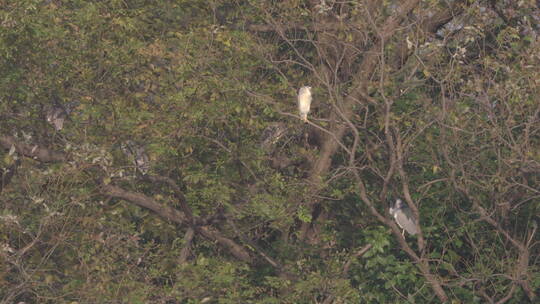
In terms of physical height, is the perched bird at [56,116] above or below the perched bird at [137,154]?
above

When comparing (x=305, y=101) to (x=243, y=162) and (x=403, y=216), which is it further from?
(x=243, y=162)

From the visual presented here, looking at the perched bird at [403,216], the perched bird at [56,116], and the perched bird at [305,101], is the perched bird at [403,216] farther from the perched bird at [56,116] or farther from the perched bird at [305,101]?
the perched bird at [56,116]

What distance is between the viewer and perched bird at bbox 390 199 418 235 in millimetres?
8562

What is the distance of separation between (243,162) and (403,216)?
209cm

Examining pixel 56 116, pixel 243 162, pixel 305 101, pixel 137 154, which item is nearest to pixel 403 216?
pixel 305 101

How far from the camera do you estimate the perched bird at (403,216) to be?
337 inches

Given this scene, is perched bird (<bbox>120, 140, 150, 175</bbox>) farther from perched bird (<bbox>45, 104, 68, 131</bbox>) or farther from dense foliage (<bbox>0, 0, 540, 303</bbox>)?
perched bird (<bbox>45, 104, 68, 131</bbox>)

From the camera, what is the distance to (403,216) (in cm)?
861

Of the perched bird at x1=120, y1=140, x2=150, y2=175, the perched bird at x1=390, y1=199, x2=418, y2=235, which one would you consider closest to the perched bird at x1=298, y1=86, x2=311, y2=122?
the perched bird at x1=390, y1=199, x2=418, y2=235

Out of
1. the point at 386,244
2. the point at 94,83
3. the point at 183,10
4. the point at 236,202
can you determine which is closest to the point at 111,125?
the point at 94,83

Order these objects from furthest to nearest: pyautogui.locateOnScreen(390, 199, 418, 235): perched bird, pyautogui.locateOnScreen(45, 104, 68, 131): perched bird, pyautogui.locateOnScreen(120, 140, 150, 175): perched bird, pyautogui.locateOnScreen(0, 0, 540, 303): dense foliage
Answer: pyautogui.locateOnScreen(45, 104, 68, 131): perched bird, pyautogui.locateOnScreen(120, 140, 150, 175): perched bird, pyautogui.locateOnScreen(0, 0, 540, 303): dense foliage, pyautogui.locateOnScreen(390, 199, 418, 235): perched bird

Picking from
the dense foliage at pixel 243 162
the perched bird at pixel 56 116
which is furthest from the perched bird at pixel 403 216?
the perched bird at pixel 56 116

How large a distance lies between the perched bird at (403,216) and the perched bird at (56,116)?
3891 millimetres

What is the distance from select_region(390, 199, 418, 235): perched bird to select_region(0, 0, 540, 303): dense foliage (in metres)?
0.38
